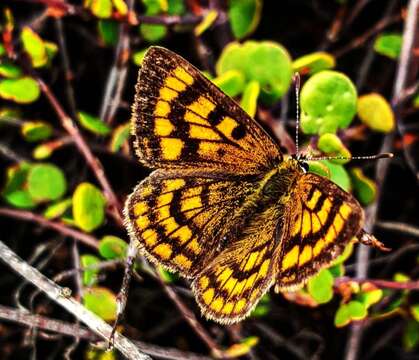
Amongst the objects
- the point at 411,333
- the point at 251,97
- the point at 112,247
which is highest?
the point at 251,97

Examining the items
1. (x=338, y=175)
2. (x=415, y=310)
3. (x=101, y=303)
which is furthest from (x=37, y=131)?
(x=415, y=310)

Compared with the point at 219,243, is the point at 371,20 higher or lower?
higher

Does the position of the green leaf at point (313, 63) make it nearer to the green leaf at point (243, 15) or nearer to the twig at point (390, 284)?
the green leaf at point (243, 15)

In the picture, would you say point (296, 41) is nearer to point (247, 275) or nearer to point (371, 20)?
point (371, 20)

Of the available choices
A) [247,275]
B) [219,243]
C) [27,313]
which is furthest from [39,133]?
[247,275]

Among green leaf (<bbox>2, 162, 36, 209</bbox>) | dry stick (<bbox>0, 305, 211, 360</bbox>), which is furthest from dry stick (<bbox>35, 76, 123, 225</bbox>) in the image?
dry stick (<bbox>0, 305, 211, 360</bbox>)

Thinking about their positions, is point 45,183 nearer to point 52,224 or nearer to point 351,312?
point 52,224

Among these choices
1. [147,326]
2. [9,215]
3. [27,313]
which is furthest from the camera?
[147,326]
